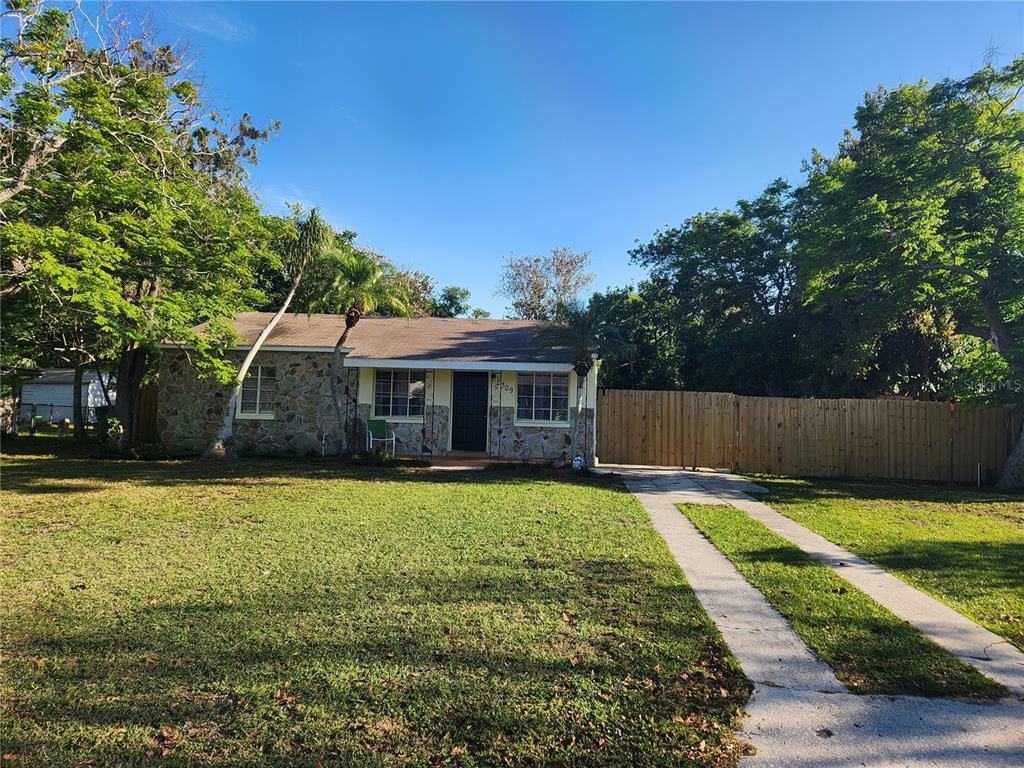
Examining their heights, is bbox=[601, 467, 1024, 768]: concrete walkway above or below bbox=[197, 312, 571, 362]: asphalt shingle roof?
below

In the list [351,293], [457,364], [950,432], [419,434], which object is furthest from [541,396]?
[950,432]

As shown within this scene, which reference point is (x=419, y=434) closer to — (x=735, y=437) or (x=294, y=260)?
(x=294, y=260)

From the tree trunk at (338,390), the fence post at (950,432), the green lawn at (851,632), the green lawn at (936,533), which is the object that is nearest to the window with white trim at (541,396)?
the tree trunk at (338,390)

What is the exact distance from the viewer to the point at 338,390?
46.4 feet

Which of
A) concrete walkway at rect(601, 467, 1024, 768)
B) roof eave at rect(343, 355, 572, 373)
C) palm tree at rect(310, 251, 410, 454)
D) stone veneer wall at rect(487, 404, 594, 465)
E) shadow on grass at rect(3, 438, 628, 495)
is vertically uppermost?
palm tree at rect(310, 251, 410, 454)

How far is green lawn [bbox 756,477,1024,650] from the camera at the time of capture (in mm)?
4840

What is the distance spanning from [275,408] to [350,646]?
12.1 meters

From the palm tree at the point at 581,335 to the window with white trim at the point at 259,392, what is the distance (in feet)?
22.4

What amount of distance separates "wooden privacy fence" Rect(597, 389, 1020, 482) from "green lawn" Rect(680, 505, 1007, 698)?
788 cm

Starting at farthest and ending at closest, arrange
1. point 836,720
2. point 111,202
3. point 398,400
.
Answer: point 398,400 → point 111,202 → point 836,720

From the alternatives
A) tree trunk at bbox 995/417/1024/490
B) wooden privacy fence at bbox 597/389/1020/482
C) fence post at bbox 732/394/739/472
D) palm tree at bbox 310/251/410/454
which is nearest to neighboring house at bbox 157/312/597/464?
palm tree at bbox 310/251/410/454

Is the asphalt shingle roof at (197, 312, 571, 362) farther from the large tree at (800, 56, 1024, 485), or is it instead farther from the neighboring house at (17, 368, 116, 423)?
the neighboring house at (17, 368, 116, 423)

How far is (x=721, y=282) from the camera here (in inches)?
863

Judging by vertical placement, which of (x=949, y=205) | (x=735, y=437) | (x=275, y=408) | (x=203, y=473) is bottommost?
(x=203, y=473)
